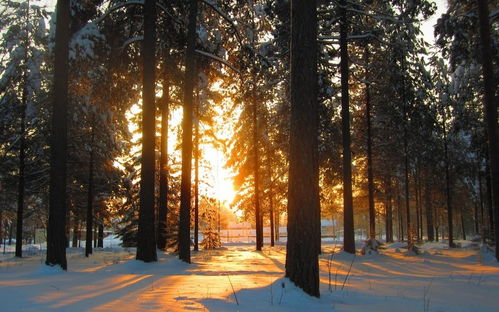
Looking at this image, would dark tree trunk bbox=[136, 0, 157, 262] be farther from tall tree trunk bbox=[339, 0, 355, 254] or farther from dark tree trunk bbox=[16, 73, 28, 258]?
dark tree trunk bbox=[16, 73, 28, 258]

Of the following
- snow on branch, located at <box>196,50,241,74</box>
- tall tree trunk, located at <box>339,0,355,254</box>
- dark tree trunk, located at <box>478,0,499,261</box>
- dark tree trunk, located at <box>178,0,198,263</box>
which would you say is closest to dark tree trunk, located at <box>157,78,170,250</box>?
snow on branch, located at <box>196,50,241,74</box>

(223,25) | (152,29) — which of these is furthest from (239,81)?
(152,29)

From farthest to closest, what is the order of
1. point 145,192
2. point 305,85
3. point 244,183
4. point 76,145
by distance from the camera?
point 244,183, point 76,145, point 145,192, point 305,85

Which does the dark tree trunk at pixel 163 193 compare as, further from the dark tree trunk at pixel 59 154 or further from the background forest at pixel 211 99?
the dark tree trunk at pixel 59 154

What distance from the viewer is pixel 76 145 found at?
21.1 m

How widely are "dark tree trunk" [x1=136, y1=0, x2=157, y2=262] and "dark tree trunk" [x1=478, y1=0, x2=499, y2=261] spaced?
10.4 metres

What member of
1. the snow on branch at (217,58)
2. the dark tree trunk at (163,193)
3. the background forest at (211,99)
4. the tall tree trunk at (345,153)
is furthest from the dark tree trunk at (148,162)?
the tall tree trunk at (345,153)

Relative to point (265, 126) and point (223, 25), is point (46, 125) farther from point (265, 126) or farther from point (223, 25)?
point (265, 126)

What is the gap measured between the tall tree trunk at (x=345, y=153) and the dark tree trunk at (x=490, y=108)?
5097mm

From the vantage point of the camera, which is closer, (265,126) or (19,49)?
(19,49)

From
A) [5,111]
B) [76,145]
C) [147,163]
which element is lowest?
→ [147,163]

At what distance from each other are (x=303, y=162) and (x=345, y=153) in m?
11.0

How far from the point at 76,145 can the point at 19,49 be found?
17.2ft

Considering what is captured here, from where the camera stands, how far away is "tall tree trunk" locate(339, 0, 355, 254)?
54.3ft
